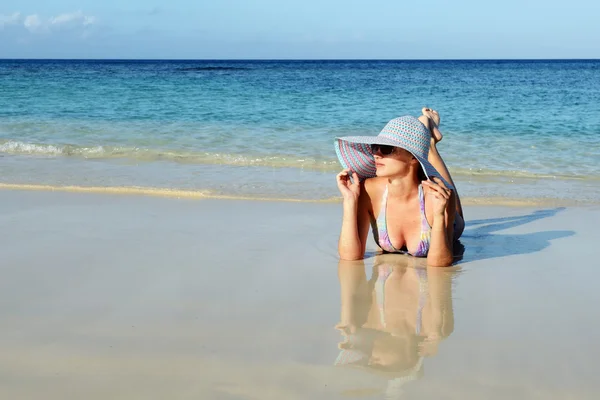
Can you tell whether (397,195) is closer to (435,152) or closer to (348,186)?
(348,186)

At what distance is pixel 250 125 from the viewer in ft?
43.3

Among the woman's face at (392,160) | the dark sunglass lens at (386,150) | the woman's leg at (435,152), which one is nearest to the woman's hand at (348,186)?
the woman's face at (392,160)

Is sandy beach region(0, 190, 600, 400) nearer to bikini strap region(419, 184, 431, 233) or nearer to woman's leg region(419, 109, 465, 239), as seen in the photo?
bikini strap region(419, 184, 431, 233)

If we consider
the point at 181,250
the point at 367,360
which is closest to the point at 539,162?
the point at 181,250

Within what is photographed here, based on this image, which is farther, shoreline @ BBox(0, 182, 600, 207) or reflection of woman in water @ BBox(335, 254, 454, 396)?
shoreline @ BBox(0, 182, 600, 207)

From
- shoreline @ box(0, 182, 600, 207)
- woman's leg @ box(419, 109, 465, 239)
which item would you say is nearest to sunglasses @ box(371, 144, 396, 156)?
woman's leg @ box(419, 109, 465, 239)

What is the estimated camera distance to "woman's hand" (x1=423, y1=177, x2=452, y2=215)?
3.94 m

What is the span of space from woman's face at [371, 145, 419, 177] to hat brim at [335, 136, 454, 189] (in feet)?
0.26

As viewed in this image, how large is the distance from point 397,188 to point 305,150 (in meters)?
5.70

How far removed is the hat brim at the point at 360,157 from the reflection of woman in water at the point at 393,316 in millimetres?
546

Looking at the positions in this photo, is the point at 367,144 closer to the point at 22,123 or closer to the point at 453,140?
the point at 453,140

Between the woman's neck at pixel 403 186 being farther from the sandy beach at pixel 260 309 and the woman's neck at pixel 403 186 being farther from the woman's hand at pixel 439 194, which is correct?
the sandy beach at pixel 260 309

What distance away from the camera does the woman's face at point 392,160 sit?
160 inches

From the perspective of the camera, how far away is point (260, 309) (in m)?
3.41
